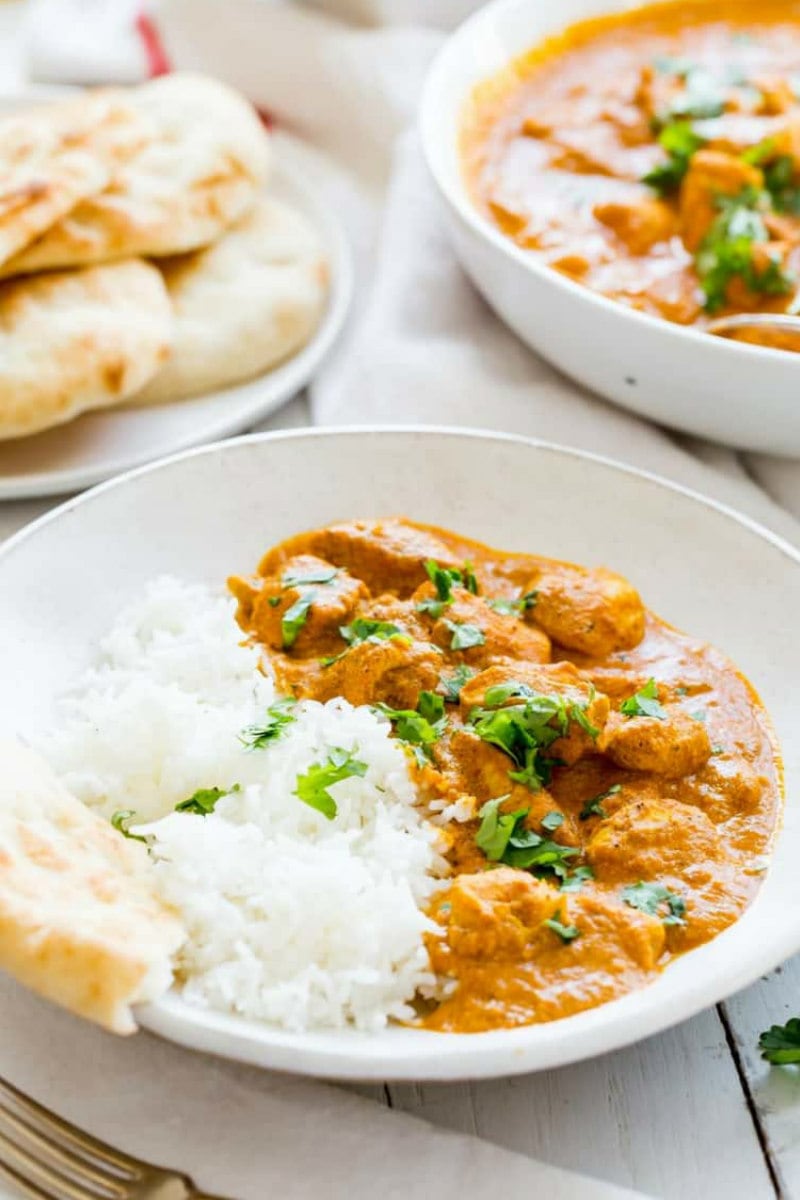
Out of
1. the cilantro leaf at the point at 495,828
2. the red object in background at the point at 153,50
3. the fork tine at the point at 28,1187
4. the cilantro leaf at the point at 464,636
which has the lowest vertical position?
the fork tine at the point at 28,1187

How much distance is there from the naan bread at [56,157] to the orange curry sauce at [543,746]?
57.1 inches

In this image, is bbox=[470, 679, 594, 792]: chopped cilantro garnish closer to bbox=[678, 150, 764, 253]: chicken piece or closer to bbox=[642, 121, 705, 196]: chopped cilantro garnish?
bbox=[678, 150, 764, 253]: chicken piece

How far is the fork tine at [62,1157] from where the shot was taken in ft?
9.28

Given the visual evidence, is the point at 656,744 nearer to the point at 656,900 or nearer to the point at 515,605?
the point at 656,900

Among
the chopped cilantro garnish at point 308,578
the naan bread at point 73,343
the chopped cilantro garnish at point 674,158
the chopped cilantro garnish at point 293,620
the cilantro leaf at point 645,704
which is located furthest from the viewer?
the chopped cilantro garnish at point 674,158

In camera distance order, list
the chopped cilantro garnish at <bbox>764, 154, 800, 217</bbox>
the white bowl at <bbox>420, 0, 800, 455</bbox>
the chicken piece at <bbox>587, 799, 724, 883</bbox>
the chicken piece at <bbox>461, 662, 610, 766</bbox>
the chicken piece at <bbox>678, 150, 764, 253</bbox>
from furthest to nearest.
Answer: the chopped cilantro garnish at <bbox>764, 154, 800, 217</bbox> → the chicken piece at <bbox>678, 150, 764, 253</bbox> → the white bowl at <bbox>420, 0, 800, 455</bbox> → the chicken piece at <bbox>461, 662, 610, 766</bbox> → the chicken piece at <bbox>587, 799, 724, 883</bbox>

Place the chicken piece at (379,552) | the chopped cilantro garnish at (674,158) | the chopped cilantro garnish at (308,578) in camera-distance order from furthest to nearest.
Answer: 1. the chopped cilantro garnish at (674,158)
2. the chicken piece at (379,552)
3. the chopped cilantro garnish at (308,578)

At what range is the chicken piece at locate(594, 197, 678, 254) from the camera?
521 centimetres

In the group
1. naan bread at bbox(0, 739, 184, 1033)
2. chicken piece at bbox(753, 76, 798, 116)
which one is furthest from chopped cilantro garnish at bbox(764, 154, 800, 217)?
naan bread at bbox(0, 739, 184, 1033)

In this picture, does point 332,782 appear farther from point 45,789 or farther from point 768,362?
point 768,362

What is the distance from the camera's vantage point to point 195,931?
313 cm

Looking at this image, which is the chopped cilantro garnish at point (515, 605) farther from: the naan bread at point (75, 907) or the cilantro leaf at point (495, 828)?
the naan bread at point (75, 907)

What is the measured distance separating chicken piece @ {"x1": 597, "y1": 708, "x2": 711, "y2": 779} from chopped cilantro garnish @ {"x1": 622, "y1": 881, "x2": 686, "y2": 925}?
0.33m

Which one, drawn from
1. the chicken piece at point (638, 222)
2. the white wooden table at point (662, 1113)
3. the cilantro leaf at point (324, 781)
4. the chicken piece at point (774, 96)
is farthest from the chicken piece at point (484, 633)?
the chicken piece at point (774, 96)
